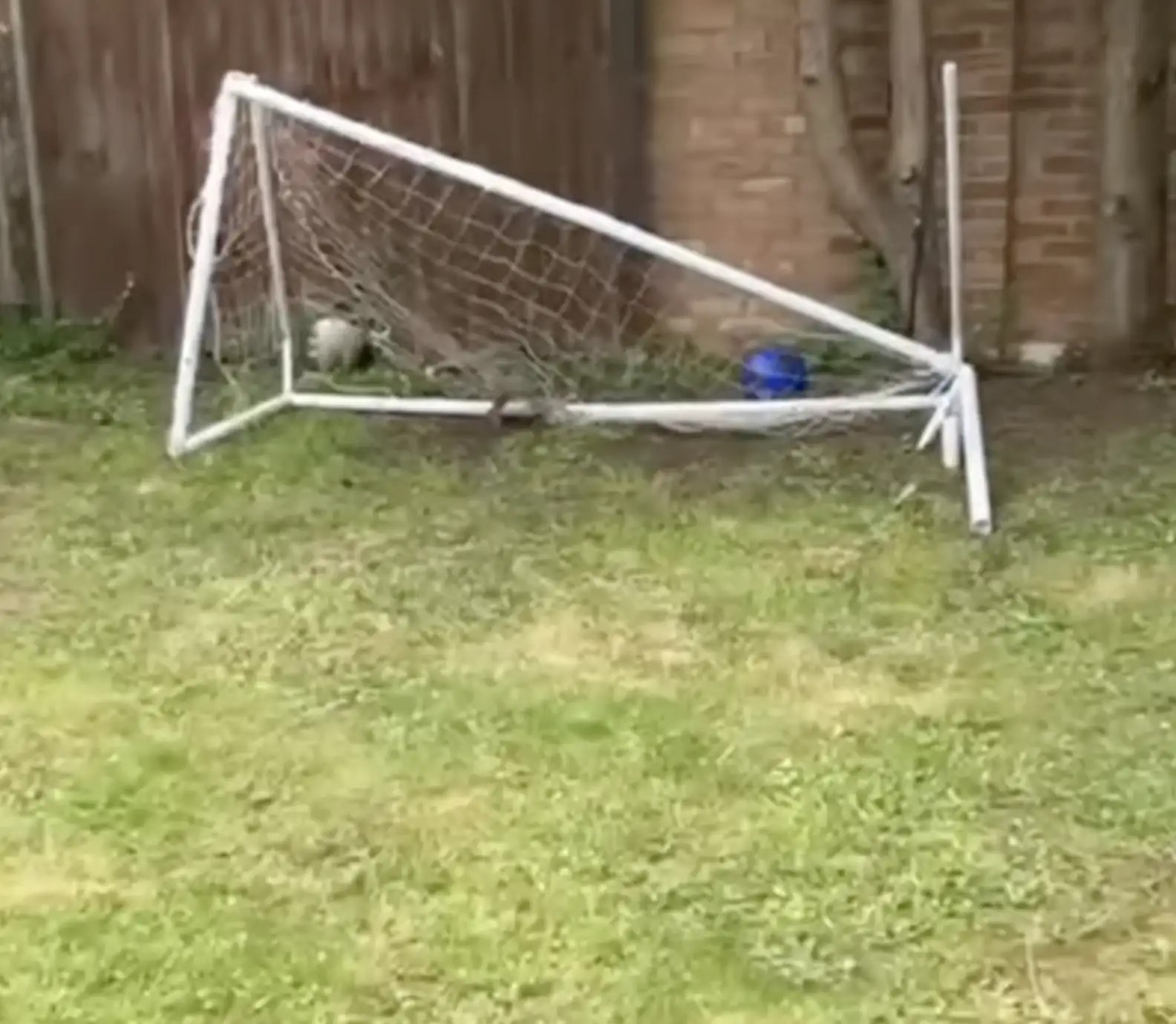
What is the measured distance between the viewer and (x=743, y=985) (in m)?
2.37

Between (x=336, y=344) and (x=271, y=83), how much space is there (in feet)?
2.79

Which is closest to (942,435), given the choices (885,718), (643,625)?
(643,625)

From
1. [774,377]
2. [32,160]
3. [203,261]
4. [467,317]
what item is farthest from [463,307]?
[32,160]

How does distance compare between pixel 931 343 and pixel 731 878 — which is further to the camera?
pixel 931 343

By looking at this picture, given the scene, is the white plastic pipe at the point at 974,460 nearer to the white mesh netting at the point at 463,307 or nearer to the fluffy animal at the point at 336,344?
the white mesh netting at the point at 463,307

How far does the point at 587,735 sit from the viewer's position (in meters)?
3.11

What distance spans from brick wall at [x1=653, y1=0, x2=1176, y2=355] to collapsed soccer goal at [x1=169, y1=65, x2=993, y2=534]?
209 millimetres

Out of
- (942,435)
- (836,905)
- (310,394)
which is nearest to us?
(836,905)

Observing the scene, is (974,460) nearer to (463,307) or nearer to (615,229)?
(615,229)

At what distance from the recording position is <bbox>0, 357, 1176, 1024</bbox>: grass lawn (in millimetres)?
2416

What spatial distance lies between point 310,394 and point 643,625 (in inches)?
75.8

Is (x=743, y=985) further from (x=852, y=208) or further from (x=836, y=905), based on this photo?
(x=852, y=208)

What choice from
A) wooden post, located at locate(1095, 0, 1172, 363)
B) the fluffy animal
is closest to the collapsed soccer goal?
the fluffy animal

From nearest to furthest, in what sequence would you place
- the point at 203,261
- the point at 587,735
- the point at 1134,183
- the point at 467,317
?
the point at 587,735, the point at 203,261, the point at 1134,183, the point at 467,317
